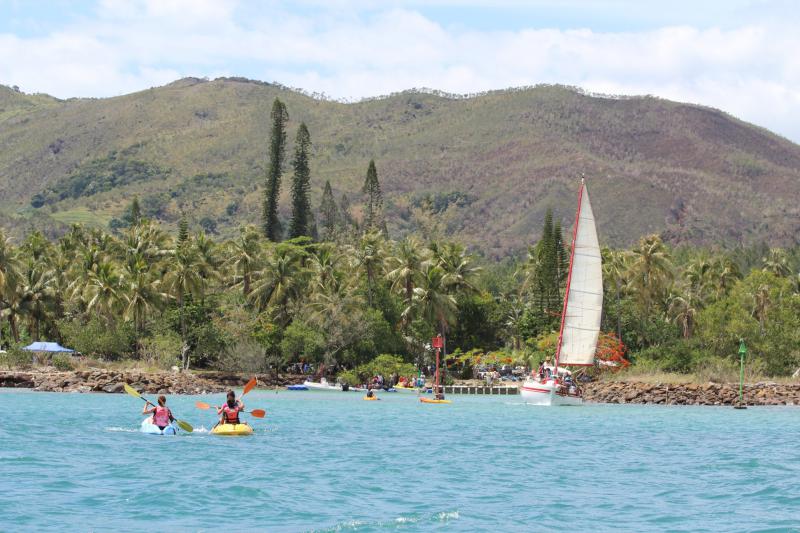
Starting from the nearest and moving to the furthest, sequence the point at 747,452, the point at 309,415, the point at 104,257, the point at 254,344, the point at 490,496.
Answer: the point at 490,496 < the point at 747,452 < the point at 309,415 < the point at 254,344 < the point at 104,257

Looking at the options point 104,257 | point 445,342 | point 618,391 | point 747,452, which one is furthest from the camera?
point 445,342

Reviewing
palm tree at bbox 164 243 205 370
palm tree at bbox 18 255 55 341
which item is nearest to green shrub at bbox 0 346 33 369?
palm tree at bbox 18 255 55 341

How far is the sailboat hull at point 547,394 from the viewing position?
2486 inches

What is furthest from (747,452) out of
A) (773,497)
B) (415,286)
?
(415,286)

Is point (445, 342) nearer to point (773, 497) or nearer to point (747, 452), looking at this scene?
point (747, 452)

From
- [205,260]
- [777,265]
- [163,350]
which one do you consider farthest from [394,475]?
[777,265]

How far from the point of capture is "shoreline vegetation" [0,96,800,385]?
79.1 meters

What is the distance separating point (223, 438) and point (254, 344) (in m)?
43.3

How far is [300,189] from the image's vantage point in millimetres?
108688

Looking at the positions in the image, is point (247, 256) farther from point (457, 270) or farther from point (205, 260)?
point (457, 270)

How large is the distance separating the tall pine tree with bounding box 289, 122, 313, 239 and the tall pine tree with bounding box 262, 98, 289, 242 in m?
1.64

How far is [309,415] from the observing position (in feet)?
163

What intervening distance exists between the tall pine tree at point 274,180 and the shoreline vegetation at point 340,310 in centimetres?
830

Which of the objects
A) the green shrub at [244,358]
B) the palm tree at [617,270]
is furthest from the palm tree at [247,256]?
the palm tree at [617,270]
